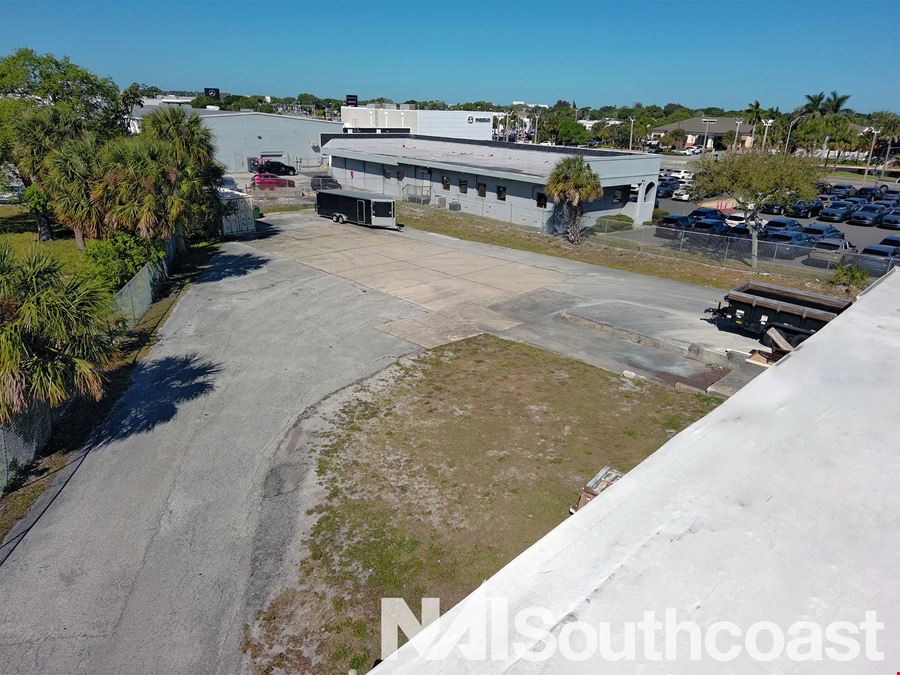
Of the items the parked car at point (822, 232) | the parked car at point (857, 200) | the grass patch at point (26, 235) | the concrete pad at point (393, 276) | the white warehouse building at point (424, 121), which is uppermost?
the white warehouse building at point (424, 121)

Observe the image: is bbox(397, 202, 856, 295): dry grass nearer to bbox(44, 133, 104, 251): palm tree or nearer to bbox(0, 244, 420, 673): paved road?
bbox(0, 244, 420, 673): paved road

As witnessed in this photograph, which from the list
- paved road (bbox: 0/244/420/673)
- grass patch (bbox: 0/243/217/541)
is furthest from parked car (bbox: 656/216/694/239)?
grass patch (bbox: 0/243/217/541)

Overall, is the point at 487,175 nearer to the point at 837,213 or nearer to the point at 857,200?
the point at 837,213

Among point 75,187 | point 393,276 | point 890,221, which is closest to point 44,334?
point 75,187

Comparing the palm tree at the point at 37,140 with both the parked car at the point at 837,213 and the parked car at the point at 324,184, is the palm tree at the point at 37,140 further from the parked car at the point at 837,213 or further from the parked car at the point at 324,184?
the parked car at the point at 837,213

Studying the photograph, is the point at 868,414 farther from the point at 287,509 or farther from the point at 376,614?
the point at 287,509

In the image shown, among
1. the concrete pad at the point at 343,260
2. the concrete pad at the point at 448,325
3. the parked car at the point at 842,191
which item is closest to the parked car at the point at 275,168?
the concrete pad at the point at 343,260

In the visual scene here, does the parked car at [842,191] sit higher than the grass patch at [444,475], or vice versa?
the parked car at [842,191]

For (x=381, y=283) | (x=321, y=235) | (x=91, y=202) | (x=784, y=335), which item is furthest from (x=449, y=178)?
(x=784, y=335)
